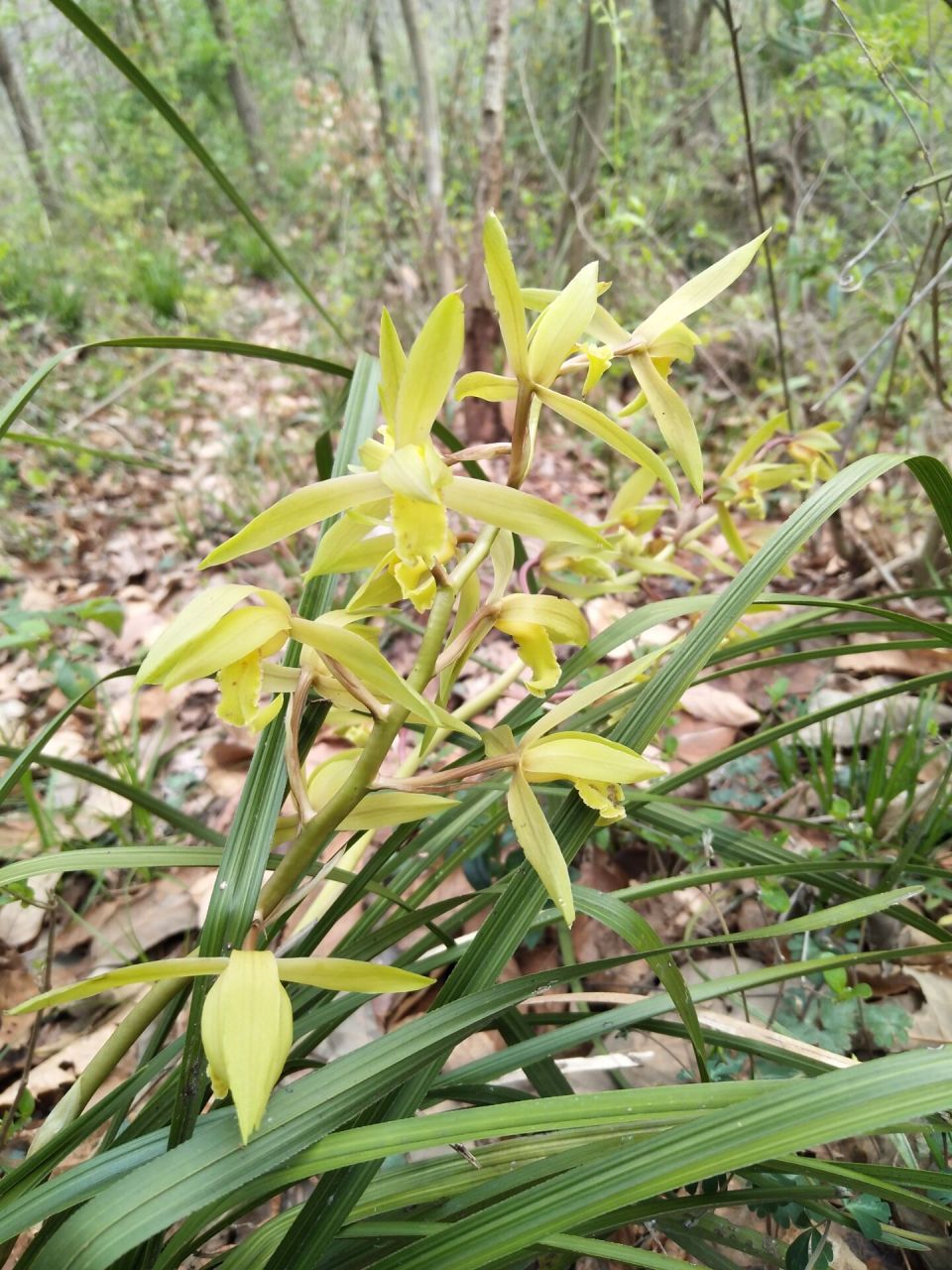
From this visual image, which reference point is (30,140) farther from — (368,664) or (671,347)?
(368,664)

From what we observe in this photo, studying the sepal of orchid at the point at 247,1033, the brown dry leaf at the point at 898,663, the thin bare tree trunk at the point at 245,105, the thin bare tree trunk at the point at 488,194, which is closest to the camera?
the sepal of orchid at the point at 247,1033

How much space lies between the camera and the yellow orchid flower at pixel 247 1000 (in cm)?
59

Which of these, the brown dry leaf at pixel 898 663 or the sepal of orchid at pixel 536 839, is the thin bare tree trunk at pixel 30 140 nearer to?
the brown dry leaf at pixel 898 663

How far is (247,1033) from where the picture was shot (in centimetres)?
61

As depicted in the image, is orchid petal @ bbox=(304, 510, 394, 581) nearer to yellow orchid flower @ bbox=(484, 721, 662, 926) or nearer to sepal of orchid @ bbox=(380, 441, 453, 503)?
sepal of orchid @ bbox=(380, 441, 453, 503)

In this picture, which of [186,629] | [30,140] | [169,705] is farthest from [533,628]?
[30,140]

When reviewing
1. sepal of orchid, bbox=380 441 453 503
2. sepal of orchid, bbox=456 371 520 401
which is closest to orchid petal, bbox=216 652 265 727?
sepal of orchid, bbox=380 441 453 503

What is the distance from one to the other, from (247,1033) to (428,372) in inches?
21.5

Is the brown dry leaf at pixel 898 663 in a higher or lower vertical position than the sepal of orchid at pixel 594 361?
lower

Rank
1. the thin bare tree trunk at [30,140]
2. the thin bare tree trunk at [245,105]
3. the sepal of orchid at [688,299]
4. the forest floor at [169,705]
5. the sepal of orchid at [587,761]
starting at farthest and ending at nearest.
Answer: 1. the thin bare tree trunk at [245,105]
2. the thin bare tree trunk at [30,140]
3. the forest floor at [169,705]
4. the sepal of orchid at [688,299]
5. the sepal of orchid at [587,761]

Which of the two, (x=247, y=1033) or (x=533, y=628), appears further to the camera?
(x=533, y=628)

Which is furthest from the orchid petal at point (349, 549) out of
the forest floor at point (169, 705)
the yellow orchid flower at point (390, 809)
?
the forest floor at point (169, 705)

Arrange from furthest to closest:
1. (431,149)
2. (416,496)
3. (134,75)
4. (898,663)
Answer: (431,149), (898,663), (134,75), (416,496)

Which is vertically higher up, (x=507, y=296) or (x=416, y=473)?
(x=507, y=296)
